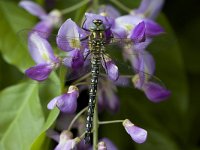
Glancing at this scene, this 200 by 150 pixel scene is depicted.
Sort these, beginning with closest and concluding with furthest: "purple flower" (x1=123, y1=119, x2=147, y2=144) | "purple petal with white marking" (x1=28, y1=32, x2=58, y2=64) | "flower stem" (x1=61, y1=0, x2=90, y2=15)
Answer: "purple flower" (x1=123, y1=119, x2=147, y2=144), "purple petal with white marking" (x1=28, y1=32, x2=58, y2=64), "flower stem" (x1=61, y1=0, x2=90, y2=15)

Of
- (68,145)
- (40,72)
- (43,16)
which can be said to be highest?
(43,16)

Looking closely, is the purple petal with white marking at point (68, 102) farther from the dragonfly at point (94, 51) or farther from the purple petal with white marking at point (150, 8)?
the purple petal with white marking at point (150, 8)

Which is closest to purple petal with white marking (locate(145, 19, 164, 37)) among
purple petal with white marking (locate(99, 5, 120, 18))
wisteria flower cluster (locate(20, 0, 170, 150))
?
wisteria flower cluster (locate(20, 0, 170, 150))

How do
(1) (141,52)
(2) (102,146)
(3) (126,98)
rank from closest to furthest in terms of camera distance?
(2) (102,146) < (1) (141,52) < (3) (126,98)

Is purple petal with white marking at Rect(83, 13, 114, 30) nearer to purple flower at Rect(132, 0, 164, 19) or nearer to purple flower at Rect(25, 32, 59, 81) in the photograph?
purple flower at Rect(25, 32, 59, 81)

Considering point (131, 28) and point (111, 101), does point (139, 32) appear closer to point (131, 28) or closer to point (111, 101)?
point (131, 28)

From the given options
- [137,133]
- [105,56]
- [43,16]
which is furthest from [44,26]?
[137,133]

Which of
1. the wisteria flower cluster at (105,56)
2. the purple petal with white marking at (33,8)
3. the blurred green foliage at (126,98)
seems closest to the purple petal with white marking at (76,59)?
the wisteria flower cluster at (105,56)
